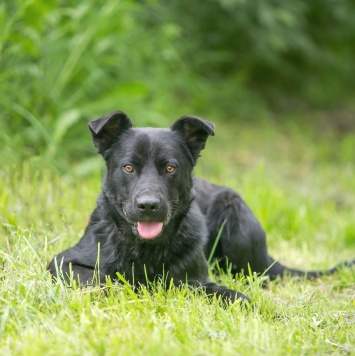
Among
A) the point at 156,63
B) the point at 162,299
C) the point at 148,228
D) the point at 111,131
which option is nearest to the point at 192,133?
the point at 111,131

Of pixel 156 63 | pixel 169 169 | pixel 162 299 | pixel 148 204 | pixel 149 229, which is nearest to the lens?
pixel 162 299

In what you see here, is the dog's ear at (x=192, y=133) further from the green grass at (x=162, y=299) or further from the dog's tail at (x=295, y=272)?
the dog's tail at (x=295, y=272)

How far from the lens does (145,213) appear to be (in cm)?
387

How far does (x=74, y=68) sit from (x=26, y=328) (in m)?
5.65

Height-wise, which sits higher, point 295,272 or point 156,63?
point 156,63

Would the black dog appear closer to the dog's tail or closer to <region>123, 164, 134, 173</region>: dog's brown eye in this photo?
<region>123, 164, 134, 173</region>: dog's brown eye

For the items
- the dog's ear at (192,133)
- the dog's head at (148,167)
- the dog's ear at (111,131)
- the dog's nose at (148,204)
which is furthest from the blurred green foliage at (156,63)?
the dog's nose at (148,204)

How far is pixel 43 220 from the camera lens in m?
5.08

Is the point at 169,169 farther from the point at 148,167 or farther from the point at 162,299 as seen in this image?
the point at 162,299

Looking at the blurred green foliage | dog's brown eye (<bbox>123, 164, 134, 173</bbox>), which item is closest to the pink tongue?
dog's brown eye (<bbox>123, 164, 134, 173</bbox>)

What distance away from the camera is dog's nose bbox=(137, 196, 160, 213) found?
3799mm

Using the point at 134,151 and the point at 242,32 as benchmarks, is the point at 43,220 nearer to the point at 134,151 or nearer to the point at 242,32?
the point at 134,151

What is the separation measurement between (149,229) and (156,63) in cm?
625

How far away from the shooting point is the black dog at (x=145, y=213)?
157 inches
